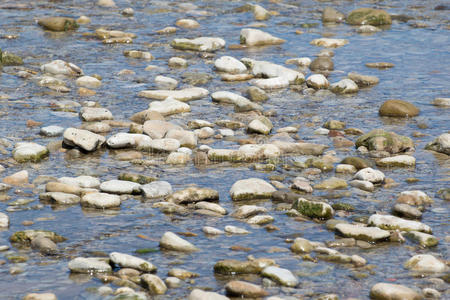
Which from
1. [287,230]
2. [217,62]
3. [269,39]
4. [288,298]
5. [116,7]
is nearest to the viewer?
[288,298]

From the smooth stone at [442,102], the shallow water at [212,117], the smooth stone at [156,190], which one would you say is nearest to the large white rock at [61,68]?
the shallow water at [212,117]

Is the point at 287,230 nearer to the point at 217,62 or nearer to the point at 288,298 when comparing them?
the point at 288,298

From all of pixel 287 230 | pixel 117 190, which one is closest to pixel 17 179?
pixel 117 190

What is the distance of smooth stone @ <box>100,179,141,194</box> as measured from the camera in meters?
8.10

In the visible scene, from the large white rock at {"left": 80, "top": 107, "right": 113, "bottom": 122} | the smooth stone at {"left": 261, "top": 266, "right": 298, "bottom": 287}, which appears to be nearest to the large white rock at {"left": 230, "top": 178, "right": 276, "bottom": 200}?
the smooth stone at {"left": 261, "top": 266, "right": 298, "bottom": 287}

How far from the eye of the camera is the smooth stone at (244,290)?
231 inches

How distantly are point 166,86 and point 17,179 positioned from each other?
486 centimetres

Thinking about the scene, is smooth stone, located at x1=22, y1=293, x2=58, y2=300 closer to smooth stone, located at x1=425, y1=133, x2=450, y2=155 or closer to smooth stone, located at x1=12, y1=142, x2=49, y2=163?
smooth stone, located at x1=12, y1=142, x2=49, y2=163

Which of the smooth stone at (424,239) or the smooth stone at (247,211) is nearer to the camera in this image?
the smooth stone at (424,239)

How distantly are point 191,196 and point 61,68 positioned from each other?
6.43m

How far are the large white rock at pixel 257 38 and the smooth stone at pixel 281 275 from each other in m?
10.5

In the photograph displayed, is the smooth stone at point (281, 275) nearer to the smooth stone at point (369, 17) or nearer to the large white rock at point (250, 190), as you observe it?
the large white rock at point (250, 190)

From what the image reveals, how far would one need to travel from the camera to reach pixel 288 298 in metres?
5.81

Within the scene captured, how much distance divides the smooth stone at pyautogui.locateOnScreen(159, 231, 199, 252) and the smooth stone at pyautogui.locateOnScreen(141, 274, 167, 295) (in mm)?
785
